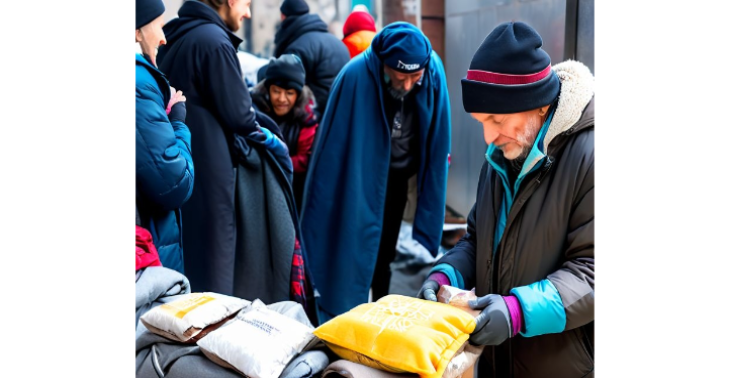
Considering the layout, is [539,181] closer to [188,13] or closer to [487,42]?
[487,42]

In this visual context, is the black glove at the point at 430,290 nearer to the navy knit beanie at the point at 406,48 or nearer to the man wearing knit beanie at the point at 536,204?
the man wearing knit beanie at the point at 536,204

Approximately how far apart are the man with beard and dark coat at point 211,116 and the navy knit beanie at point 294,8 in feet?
2.12

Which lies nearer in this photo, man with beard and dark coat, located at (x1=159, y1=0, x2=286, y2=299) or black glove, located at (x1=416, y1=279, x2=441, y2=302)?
black glove, located at (x1=416, y1=279, x2=441, y2=302)

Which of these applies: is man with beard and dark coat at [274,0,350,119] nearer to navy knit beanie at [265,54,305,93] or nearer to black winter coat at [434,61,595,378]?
navy knit beanie at [265,54,305,93]

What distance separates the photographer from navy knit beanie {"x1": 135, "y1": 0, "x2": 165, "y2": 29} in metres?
1.46

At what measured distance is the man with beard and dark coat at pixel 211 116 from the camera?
1.65 meters

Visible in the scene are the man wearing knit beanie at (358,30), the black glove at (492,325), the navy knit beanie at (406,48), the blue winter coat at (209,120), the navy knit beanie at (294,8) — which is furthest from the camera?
the man wearing knit beanie at (358,30)

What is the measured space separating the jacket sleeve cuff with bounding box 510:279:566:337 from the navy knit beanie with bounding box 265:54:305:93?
1.09m

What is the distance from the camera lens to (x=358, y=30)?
2611mm

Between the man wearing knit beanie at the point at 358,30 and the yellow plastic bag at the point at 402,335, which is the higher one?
the man wearing knit beanie at the point at 358,30

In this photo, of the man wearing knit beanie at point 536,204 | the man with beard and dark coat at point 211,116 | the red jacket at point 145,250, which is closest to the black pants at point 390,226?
the man with beard and dark coat at point 211,116

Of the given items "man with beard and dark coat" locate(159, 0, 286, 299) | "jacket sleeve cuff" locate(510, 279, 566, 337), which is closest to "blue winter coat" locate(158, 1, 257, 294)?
"man with beard and dark coat" locate(159, 0, 286, 299)

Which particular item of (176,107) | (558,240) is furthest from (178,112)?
(558,240)
